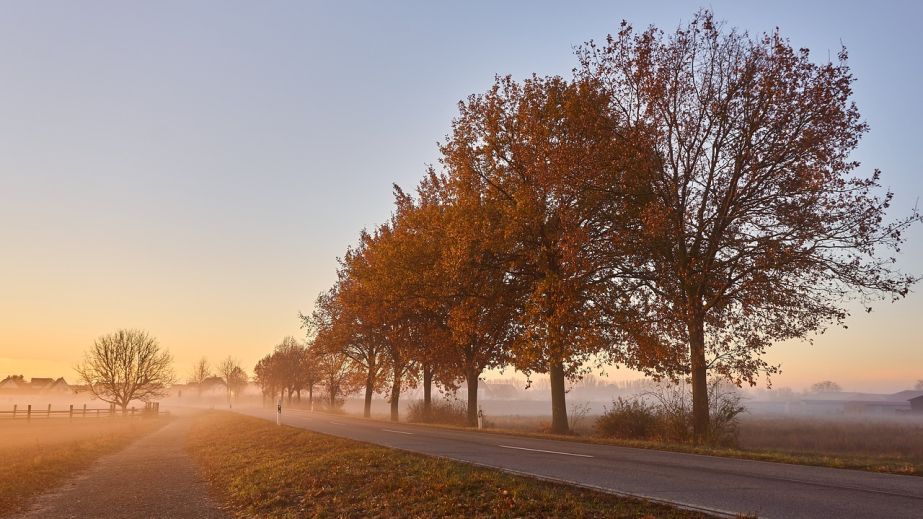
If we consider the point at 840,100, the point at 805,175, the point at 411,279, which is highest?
the point at 840,100

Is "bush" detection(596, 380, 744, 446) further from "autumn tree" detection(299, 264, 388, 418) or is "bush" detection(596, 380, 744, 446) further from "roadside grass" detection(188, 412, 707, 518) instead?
"autumn tree" detection(299, 264, 388, 418)

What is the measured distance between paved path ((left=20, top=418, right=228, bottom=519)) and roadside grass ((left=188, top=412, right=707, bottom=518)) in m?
0.70

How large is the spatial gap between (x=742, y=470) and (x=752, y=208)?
1088 centimetres

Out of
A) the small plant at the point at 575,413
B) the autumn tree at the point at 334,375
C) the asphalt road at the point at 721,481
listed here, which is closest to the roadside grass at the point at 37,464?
the asphalt road at the point at 721,481

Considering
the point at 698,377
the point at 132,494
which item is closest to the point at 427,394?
the point at 698,377

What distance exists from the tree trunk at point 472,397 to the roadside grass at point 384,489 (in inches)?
516

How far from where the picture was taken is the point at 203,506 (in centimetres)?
1286

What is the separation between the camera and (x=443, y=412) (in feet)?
120

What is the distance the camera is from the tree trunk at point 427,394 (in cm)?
3716

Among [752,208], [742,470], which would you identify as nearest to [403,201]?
[752,208]

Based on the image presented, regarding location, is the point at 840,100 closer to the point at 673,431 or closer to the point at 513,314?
the point at 673,431

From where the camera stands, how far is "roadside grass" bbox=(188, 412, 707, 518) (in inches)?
333

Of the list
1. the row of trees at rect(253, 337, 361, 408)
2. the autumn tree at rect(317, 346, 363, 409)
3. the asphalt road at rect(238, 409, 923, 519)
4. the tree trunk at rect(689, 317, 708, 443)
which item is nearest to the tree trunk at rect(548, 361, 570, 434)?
the tree trunk at rect(689, 317, 708, 443)

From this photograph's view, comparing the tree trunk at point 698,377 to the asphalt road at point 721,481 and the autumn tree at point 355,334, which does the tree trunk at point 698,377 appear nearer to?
the asphalt road at point 721,481
